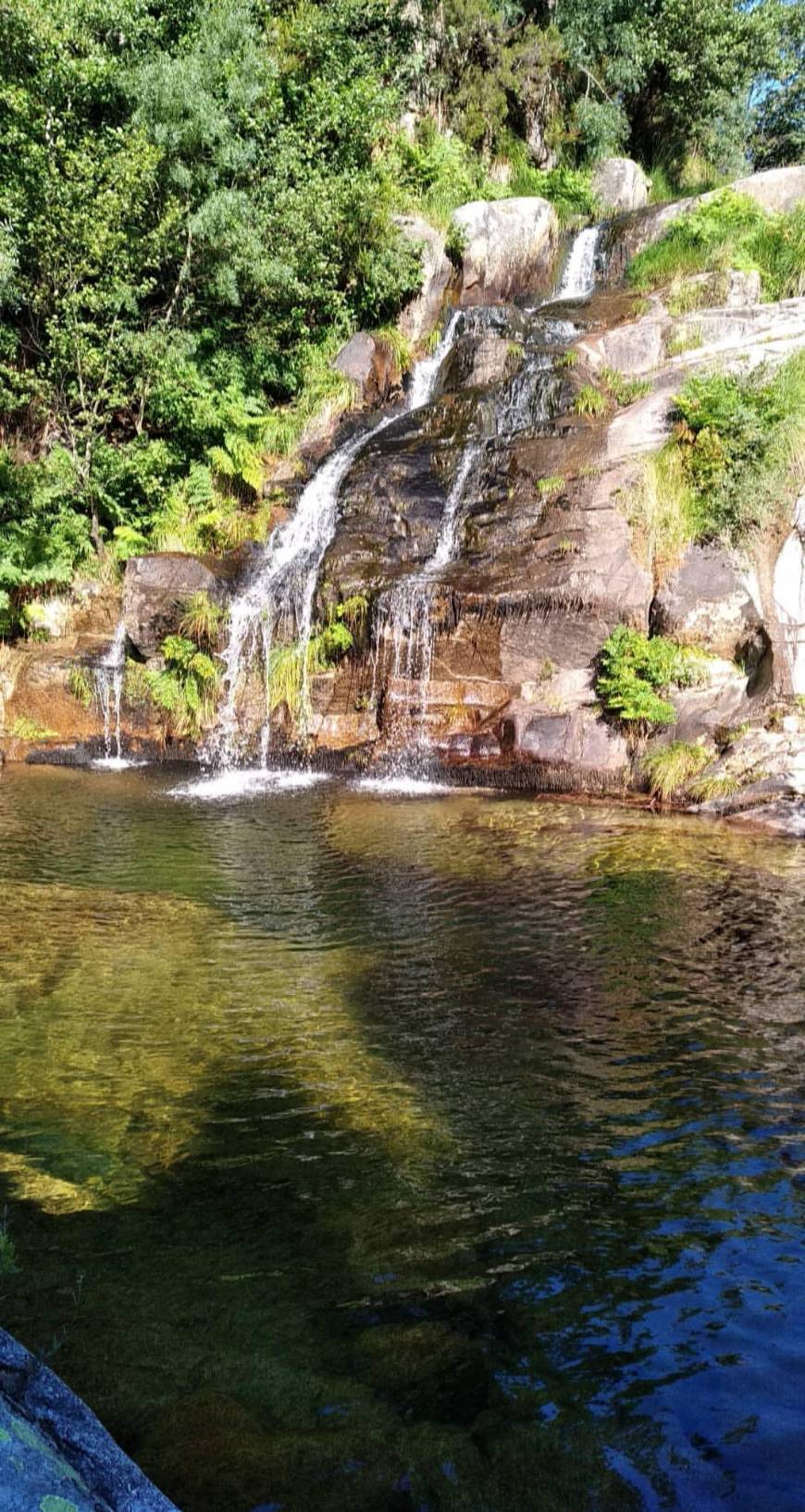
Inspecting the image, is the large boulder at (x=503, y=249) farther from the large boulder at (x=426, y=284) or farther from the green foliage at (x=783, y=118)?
the green foliage at (x=783, y=118)

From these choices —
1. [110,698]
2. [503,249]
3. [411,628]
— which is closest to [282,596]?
[411,628]

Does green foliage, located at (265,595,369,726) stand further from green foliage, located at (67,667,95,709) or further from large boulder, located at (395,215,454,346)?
large boulder, located at (395,215,454,346)

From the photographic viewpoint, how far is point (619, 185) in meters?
26.0

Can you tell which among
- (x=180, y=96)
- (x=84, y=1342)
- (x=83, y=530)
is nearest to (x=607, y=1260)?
(x=84, y=1342)

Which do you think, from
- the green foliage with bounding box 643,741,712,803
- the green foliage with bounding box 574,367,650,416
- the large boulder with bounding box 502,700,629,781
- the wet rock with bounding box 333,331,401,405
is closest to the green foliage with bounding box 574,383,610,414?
→ the green foliage with bounding box 574,367,650,416

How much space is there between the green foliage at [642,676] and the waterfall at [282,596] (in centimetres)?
423

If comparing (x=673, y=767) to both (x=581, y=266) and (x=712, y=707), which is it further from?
(x=581, y=266)

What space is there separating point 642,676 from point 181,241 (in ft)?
40.4

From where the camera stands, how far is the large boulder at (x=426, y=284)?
21.7 m

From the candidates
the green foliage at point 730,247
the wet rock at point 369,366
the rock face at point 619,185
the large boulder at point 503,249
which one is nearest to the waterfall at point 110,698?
the wet rock at point 369,366

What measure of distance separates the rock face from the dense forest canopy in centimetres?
103

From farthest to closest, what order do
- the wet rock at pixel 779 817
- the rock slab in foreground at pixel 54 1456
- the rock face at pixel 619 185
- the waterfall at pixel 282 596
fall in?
the rock face at pixel 619 185 < the waterfall at pixel 282 596 < the wet rock at pixel 779 817 < the rock slab in foreground at pixel 54 1456

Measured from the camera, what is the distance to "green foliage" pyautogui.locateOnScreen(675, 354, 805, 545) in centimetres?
1348

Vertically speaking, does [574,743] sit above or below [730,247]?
below
